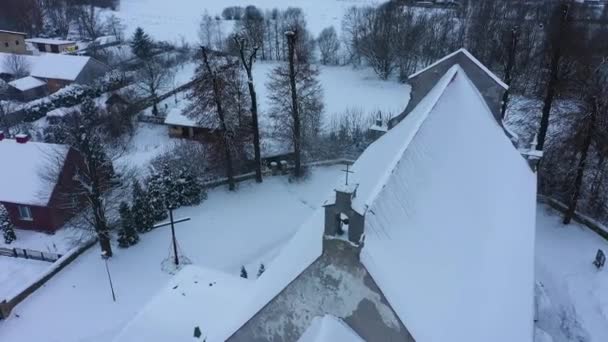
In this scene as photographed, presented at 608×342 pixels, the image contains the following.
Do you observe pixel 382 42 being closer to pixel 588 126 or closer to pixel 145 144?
pixel 145 144

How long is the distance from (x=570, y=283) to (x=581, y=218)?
546cm

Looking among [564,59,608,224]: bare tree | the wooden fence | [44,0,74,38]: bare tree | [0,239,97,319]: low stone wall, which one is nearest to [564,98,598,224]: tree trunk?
[564,59,608,224]: bare tree

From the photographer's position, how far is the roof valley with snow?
10078 millimetres

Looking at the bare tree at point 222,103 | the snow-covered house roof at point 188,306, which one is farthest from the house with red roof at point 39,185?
the snow-covered house roof at point 188,306

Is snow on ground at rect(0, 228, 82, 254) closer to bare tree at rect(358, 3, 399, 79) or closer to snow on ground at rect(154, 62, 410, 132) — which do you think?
snow on ground at rect(154, 62, 410, 132)

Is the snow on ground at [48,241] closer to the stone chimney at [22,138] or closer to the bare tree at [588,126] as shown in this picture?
the stone chimney at [22,138]

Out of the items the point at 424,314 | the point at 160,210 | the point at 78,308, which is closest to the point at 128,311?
the point at 78,308

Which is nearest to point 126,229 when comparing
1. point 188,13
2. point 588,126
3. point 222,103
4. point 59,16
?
point 222,103

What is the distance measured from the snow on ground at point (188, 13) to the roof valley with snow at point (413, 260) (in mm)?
58774

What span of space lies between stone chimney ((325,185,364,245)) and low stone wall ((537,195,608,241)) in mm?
18889

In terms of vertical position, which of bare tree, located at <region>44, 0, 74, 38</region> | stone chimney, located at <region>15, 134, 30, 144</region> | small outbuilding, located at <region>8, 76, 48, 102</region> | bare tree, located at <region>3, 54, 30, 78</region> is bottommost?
small outbuilding, located at <region>8, 76, 48, 102</region>

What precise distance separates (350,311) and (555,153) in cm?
2131

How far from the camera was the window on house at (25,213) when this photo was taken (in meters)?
24.7

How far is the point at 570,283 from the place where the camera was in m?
20.1
